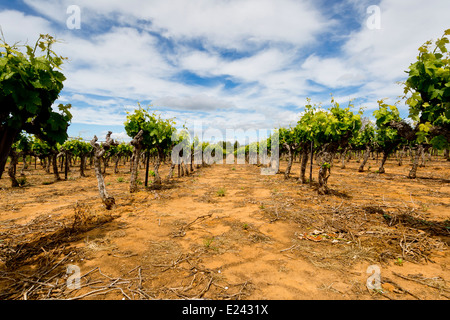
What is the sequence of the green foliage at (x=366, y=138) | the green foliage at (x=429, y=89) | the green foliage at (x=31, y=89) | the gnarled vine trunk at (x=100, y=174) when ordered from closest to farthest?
the green foliage at (x=31, y=89) → the green foliage at (x=429, y=89) → the gnarled vine trunk at (x=100, y=174) → the green foliage at (x=366, y=138)

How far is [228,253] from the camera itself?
5.18 meters

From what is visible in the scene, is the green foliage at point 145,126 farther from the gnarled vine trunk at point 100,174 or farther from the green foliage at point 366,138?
the green foliage at point 366,138

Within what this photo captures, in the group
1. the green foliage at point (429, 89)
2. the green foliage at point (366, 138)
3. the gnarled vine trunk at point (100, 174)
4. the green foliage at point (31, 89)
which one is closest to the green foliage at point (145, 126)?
the gnarled vine trunk at point (100, 174)

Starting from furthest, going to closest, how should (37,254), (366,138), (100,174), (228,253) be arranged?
1. (366,138)
2. (100,174)
3. (228,253)
4. (37,254)

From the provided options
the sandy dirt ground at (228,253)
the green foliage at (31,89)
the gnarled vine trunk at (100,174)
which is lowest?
the sandy dirt ground at (228,253)

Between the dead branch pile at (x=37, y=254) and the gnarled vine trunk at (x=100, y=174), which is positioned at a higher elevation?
the gnarled vine trunk at (x=100, y=174)

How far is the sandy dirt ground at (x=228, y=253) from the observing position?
3693 millimetres

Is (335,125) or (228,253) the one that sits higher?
(335,125)

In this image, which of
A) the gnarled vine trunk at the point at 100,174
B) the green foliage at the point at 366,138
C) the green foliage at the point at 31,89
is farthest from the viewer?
the green foliage at the point at 366,138

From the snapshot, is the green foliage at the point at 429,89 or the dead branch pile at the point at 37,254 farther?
the green foliage at the point at 429,89

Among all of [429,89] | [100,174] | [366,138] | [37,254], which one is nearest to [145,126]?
[100,174]

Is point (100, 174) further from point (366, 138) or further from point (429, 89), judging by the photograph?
point (366, 138)
